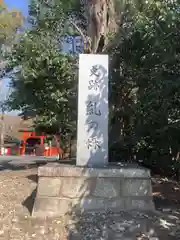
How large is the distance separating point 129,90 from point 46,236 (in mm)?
5245

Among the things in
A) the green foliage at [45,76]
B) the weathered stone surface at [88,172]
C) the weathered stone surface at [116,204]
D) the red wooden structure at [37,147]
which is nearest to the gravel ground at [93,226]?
the weathered stone surface at [116,204]

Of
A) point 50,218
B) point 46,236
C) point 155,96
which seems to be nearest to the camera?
point 46,236

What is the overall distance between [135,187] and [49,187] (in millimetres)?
1346

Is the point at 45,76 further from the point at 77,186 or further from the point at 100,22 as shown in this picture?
the point at 77,186

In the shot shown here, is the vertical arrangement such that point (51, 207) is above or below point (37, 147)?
below

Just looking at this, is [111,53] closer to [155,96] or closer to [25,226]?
[155,96]

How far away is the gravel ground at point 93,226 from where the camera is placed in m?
5.03

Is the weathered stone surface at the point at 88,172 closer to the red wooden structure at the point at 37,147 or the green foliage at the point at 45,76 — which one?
the green foliage at the point at 45,76

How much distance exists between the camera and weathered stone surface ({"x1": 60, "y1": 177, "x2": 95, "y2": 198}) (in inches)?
228

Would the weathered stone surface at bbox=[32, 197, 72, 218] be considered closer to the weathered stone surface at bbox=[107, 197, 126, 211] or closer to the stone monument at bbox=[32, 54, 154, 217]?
the stone monument at bbox=[32, 54, 154, 217]

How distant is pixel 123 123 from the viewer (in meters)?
9.91

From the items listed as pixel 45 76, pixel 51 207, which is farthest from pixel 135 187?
pixel 45 76

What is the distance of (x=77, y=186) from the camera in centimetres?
581

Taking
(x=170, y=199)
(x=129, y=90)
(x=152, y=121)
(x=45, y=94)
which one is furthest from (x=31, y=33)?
(x=170, y=199)
